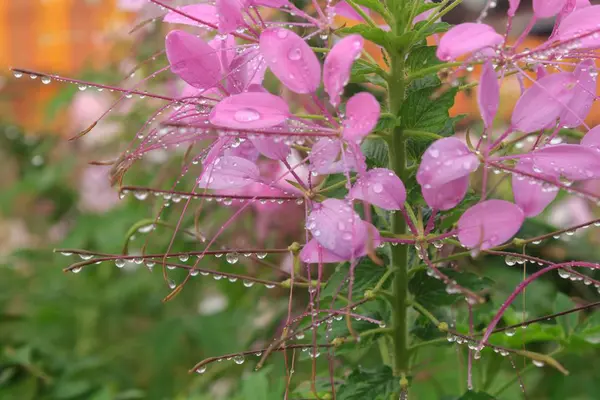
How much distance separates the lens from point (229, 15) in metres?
0.45

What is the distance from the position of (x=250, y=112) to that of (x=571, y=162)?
203 mm

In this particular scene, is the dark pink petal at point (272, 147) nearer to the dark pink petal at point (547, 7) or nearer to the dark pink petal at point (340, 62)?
the dark pink petal at point (340, 62)

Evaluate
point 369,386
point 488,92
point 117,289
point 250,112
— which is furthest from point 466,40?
point 117,289

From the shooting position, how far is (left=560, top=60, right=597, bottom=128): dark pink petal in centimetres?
44

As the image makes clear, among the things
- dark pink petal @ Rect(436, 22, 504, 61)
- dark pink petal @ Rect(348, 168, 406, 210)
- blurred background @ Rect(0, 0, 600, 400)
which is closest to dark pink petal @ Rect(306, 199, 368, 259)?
dark pink petal @ Rect(348, 168, 406, 210)

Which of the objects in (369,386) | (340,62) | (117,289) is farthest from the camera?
(117,289)

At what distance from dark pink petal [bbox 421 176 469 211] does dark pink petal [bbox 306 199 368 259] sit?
45 millimetres

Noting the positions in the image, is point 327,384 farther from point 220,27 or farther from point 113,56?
point 113,56

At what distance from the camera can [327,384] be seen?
0.61m

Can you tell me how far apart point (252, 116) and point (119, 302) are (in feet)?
3.76

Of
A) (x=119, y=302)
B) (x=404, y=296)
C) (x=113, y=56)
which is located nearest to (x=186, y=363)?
(x=119, y=302)

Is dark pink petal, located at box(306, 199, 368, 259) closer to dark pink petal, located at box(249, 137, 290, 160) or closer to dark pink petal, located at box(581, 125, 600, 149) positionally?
dark pink petal, located at box(249, 137, 290, 160)

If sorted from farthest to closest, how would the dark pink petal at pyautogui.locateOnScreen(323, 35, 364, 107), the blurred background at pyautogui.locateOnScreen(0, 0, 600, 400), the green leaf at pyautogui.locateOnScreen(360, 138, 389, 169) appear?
the blurred background at pyautogui.locateOnScreen(0, 0, 600, 400), the green leaf at pyautogui.locateOnScreen(360, 138, 389, 169), the dark pink petal at pyautogui.locateOnScreen(323, 35, 364, 107)

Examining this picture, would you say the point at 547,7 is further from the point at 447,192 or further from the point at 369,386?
the point at 369,386
